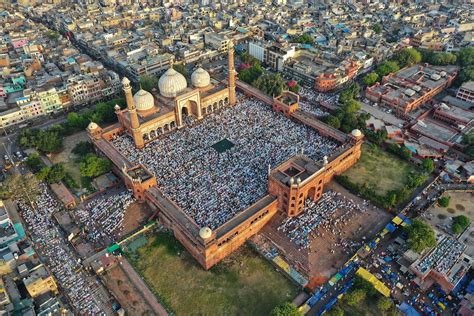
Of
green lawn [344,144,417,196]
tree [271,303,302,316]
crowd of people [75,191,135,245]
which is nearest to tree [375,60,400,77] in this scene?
green lawn [344,144,417,196]

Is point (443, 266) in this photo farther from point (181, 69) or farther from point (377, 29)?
point (377, 29)

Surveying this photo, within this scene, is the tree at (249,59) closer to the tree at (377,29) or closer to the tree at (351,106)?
the tree at (351,106)

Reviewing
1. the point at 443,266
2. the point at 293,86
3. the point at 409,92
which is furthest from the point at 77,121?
the point at 409,92

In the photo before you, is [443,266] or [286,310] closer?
[286,310]

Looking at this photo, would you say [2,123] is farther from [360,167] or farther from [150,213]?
[360,167]

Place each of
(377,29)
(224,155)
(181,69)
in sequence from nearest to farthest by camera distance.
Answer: (224,155) → (181,69) → (377,29)

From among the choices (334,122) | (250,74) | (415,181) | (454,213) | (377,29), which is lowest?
(454,213)

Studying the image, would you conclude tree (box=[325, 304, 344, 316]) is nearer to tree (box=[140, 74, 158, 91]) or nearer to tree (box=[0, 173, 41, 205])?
tree (box=[0, 173, 41, 205])

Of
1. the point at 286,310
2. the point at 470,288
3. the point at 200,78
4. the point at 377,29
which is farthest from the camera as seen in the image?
the point at 377,29

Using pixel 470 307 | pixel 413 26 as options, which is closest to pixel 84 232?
pixel 470 307
